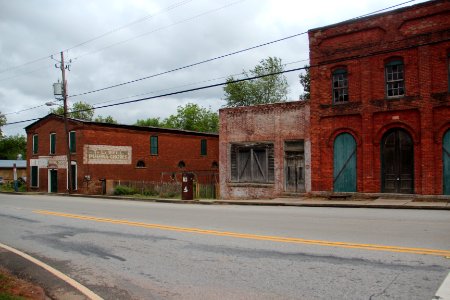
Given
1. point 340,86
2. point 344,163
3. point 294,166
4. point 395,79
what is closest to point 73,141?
point 294,166

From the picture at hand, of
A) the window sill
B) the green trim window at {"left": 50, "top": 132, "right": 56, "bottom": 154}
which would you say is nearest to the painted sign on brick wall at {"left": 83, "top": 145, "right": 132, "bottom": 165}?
the green trim window at {"left": 50, "top": 132, "right": 56, "bottom": 154}

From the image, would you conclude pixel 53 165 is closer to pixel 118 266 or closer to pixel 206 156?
pixel 206 156

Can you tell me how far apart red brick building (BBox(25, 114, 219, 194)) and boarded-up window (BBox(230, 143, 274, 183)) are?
10.9 m

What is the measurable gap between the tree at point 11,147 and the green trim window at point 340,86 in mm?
87804

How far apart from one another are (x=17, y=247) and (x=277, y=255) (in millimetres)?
6325

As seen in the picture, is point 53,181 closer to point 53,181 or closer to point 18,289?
point 53,181

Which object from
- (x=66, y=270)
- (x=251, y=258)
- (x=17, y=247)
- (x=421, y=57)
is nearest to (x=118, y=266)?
(x=66, y=270)

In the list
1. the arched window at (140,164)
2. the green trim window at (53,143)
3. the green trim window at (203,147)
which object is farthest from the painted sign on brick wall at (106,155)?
the green trim window at (203,147)

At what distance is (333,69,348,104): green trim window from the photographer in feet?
65.9

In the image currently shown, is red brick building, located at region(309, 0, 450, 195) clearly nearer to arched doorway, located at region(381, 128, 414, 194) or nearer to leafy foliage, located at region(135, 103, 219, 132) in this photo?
arched doorway, located at region(381, 128, 414, 194)

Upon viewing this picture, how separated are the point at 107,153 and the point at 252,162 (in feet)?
52.4

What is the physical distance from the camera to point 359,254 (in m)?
7.38

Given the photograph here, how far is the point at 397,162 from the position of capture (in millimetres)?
18578

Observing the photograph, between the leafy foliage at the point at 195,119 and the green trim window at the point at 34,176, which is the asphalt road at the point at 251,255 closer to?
the green trim window at the point at 34,176
